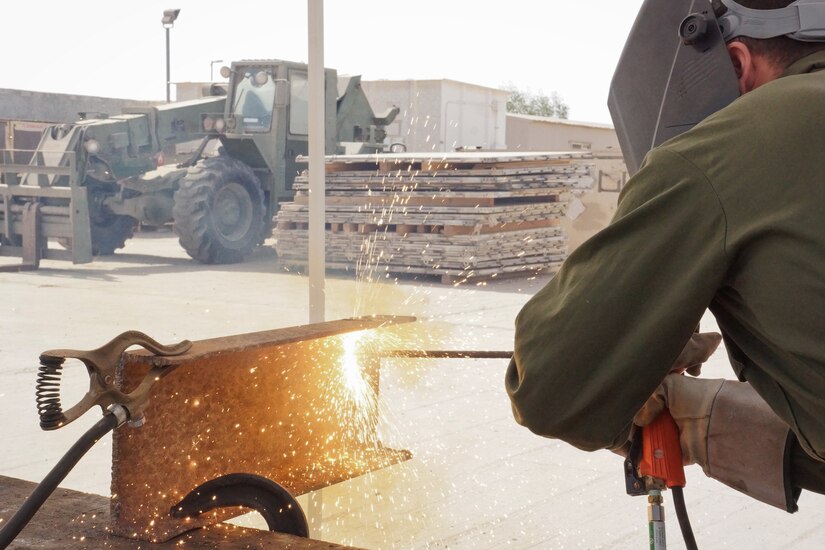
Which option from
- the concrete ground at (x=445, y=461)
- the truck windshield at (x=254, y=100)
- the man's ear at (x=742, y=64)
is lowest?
the concrete ground at (x=445, y=461)

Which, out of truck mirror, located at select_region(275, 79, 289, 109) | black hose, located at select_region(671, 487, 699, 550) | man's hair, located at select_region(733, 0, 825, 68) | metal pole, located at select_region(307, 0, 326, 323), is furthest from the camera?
truck mirror, located at select_region(275, 79, 289, 109)

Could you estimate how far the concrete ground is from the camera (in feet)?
12.0

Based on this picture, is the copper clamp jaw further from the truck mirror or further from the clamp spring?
the truck mirror

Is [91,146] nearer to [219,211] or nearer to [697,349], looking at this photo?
[219,211]

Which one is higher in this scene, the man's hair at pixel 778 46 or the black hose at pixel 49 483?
the man's hair at pixel 778 46

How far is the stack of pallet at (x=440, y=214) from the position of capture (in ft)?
36.9

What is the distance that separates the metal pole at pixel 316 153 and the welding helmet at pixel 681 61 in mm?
1483

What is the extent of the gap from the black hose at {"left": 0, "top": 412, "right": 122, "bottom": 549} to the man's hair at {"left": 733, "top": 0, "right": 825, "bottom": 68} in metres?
1.30

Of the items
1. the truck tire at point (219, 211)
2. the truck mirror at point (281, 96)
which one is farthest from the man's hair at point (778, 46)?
the truck mirror at point (281, 96)

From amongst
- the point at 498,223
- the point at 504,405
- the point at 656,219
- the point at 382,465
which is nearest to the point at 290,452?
the point at 382,465

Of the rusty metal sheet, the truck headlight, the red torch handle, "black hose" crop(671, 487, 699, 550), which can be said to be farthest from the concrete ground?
the truck headlight

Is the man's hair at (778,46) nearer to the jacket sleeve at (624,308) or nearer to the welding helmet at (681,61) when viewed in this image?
the welding helmet at (681,61)

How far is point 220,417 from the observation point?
2.38m

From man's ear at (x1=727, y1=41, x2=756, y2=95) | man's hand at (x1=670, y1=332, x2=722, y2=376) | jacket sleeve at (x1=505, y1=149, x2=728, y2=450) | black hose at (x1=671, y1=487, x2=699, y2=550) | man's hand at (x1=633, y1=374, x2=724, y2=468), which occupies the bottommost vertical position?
black hose at (x1=671, y1=487, x2=699, y2=550)
